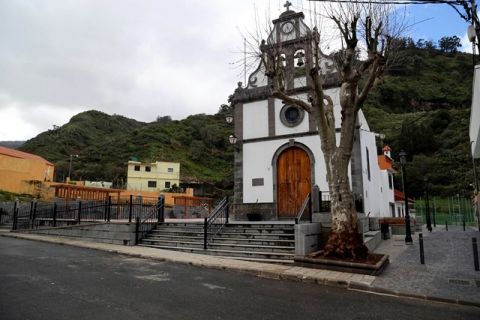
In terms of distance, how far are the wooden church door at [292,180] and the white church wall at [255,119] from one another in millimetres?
1761

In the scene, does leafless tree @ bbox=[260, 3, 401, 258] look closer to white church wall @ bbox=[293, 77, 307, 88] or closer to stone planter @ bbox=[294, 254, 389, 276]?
stone planter @ bbox=[294, 254, 389, 276]

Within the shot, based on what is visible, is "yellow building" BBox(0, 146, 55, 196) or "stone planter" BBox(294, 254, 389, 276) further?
"yellow building" BBox(0, 146, 55, 196)

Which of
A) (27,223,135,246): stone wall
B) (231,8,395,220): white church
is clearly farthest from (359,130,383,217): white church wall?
(27,223,135,246): stone wall

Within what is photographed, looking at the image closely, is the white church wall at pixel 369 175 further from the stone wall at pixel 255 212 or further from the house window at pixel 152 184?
the house window at pixel 152 184

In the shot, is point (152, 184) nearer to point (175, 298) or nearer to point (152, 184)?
point (152, 184)

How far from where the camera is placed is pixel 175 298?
5910 millimetres

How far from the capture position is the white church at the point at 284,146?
53.2 feet

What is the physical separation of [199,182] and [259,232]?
46.2 m

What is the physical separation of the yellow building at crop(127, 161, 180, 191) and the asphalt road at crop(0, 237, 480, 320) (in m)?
44.9

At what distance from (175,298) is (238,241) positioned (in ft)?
19.3

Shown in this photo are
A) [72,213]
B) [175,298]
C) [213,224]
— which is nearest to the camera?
[175,298]

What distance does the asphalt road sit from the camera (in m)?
5.02

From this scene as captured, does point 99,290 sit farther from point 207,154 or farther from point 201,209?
point 207,154

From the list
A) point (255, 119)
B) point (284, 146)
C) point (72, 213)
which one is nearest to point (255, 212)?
point (284, 146)
